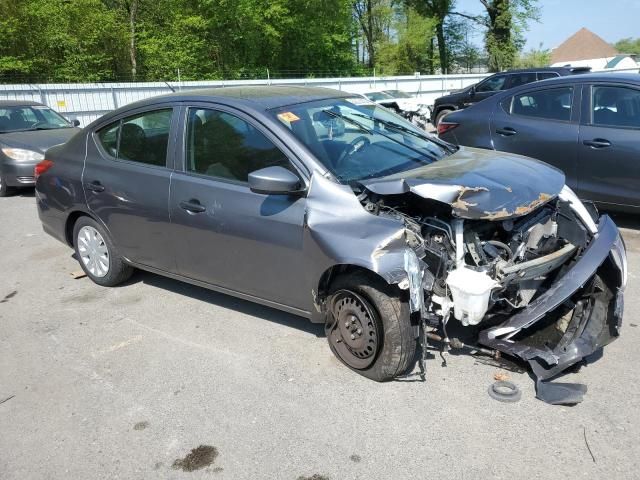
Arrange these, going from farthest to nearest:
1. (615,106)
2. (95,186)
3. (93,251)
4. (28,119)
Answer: (28,119), (615,106), (93,251), (95,186)

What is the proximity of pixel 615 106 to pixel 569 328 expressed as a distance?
131 inches

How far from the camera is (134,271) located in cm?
536

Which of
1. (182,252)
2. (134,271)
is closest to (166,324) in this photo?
(182,252)

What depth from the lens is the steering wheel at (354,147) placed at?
366cm

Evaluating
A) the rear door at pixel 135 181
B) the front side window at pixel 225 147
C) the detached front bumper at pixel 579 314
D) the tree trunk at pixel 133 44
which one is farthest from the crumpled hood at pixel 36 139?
the tree trunk at pixel 133 44

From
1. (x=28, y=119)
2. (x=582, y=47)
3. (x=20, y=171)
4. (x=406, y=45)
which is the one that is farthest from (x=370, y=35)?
(x=582, y=47)

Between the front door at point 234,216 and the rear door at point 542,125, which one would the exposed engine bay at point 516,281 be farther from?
Result: the rear door at point 542,125

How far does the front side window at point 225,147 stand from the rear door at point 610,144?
12.4ft

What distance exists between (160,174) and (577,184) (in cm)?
433

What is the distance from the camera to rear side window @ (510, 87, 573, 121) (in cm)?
605

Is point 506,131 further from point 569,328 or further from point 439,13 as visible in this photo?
point 439,13

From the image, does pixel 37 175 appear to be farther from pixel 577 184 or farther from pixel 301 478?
pixel 577 184

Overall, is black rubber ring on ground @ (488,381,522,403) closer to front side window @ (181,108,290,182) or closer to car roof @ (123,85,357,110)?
front side window @ (181,108,290,182)

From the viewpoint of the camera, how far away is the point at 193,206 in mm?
3959
